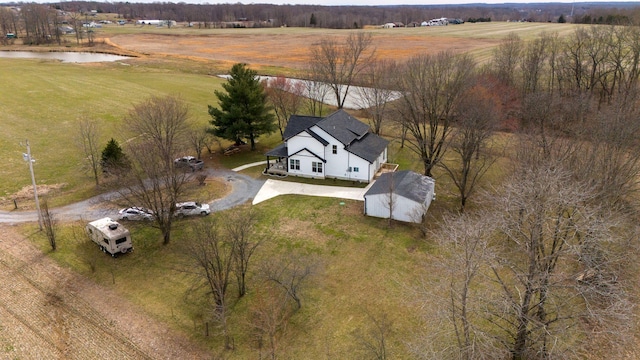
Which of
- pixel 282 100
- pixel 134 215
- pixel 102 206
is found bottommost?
pixel 102 206

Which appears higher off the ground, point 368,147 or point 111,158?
point 368,147

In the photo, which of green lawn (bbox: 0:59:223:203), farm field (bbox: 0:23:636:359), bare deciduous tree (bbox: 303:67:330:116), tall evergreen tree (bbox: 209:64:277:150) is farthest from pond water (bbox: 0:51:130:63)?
tall evergreen tree (bbox: 209:64:277:150)

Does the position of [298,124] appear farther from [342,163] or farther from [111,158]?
[111,158]

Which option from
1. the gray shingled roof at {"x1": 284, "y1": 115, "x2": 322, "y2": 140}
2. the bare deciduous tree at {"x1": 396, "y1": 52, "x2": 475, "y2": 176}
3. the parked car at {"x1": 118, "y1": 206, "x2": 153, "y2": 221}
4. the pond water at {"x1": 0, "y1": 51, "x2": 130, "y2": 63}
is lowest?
the parked car at {"x1": 118, "y1": 206, "x2": 153, "y2": 221}

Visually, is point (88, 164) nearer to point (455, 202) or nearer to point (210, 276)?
point (210, 276)

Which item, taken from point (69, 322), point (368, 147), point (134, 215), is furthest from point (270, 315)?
point (368, 147)

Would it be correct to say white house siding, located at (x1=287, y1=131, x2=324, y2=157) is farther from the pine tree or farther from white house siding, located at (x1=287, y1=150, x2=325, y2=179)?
the pine tree
